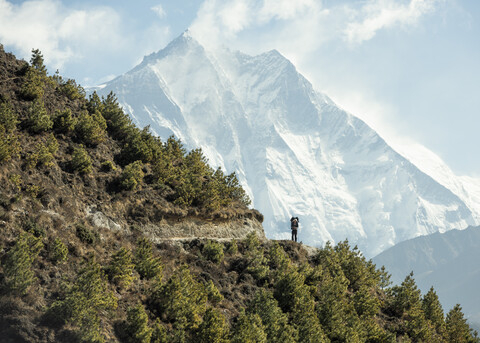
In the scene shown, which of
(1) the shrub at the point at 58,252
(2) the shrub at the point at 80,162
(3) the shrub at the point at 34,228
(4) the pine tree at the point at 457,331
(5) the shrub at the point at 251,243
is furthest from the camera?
(4) the pine tree at the point at 457,331

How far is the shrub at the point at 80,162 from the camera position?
87.8 ft

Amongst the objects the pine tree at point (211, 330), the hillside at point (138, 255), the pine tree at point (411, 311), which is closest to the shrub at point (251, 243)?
the hillside at point (138, 255)

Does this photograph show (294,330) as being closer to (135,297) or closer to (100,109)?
(135,297)

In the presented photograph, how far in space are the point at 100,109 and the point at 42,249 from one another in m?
17.6

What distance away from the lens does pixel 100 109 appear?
35125 mm

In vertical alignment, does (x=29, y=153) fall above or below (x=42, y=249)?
above

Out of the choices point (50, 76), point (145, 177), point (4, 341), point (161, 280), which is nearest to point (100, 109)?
point (50, 76)

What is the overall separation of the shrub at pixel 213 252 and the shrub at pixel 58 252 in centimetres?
962

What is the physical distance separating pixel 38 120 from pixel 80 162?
323 centimetres

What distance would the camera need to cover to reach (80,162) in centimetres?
2678

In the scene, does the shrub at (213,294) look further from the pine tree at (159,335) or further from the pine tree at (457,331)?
the pine tree at (457,331)

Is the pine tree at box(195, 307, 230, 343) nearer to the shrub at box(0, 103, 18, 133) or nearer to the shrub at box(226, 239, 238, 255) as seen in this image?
the shrub at box(226, 239, 238, 255)

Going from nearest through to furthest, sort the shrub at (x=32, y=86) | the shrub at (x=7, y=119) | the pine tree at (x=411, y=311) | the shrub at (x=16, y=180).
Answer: the shrub at (x=16, y=180) < the shrub at (x=7, y=119) < the shrub at (x=32, y=86) < the pine tree at (x=411, y=311)

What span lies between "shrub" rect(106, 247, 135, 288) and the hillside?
0.06 metres
